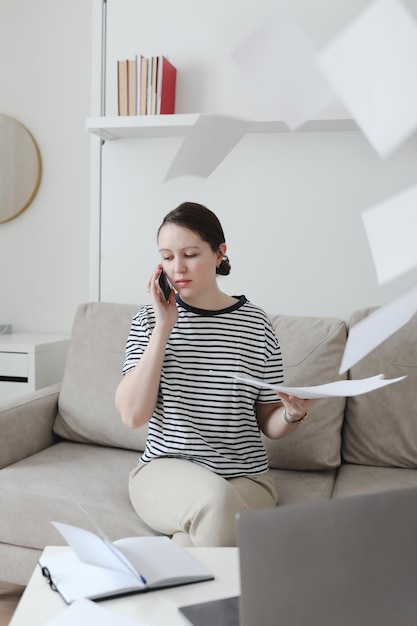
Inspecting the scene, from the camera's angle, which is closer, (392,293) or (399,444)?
(399,444)

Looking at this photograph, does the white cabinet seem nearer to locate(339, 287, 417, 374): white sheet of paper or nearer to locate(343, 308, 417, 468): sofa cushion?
locate(343, 308, 417, 468): sofa cushion

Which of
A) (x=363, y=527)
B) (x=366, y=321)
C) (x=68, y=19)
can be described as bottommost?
(x=363, y=527)

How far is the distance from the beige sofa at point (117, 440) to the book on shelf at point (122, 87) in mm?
736

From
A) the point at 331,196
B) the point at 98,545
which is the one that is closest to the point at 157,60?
the point at 331,196

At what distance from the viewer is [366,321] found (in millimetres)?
363

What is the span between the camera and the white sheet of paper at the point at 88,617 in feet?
2.93

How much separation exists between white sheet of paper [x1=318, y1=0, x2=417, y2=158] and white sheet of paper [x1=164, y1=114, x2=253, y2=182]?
0.13 metres

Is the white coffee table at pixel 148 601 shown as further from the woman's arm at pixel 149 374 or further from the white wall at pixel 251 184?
the white wall at pixel 251 184

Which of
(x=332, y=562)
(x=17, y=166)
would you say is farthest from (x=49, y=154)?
(x=332, y=562)

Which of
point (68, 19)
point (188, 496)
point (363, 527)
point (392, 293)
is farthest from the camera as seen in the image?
point (68, 19)

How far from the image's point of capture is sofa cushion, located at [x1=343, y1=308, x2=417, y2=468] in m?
1.98

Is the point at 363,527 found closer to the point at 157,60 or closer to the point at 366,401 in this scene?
the point at 366,401

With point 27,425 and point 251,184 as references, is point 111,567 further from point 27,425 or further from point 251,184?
point 251,184

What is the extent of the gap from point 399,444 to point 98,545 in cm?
121
